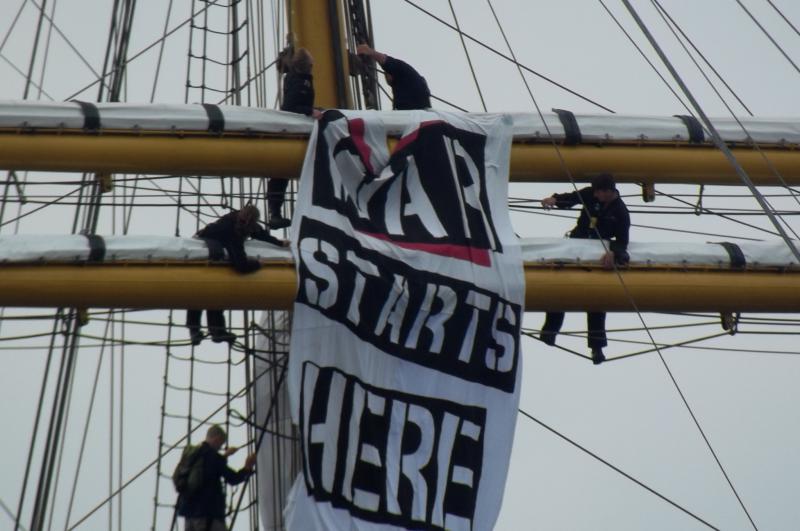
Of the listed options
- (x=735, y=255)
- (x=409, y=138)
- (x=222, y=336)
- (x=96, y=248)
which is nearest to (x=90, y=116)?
(x=96, y=248)

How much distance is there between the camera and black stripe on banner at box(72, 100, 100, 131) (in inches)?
427

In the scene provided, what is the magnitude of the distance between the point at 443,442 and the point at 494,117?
7.25 feet

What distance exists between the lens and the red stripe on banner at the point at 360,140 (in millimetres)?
10836

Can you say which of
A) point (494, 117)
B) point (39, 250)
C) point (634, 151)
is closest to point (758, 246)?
point (634, 151)

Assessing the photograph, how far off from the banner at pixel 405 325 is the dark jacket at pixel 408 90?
1.28ft

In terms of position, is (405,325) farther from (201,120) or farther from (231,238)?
(201,120)

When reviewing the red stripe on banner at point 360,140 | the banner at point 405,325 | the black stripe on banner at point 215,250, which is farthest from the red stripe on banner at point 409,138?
the black stripe on banner at point 215,250

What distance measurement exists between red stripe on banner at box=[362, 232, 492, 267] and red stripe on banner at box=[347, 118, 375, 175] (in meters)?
0.48

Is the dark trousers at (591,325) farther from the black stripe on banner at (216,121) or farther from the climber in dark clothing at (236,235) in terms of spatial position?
the black stripe on banner at (216,121)

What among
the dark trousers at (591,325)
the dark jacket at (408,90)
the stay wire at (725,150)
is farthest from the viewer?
the dark jacket at (408,90)

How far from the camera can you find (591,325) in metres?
11.4

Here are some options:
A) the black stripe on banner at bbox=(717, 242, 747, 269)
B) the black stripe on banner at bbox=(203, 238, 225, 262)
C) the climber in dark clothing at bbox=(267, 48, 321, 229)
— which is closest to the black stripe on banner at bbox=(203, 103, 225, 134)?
the climber in dark clothing at bbox=(267, 48, 321, 229)

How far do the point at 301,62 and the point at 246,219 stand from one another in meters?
1.02

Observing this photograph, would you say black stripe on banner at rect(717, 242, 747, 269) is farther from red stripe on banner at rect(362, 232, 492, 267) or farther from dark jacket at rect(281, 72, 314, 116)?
dark jacket at rect(281, 72, 314, 116)
